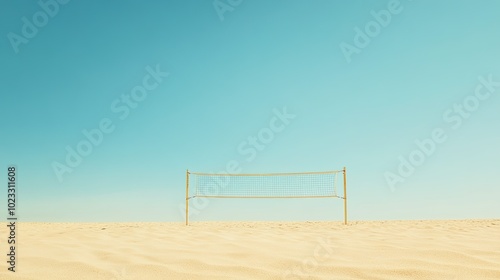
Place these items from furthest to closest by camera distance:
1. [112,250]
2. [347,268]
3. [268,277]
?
[112,250] → [347,268] → [268,277]

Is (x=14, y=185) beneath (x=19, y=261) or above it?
above

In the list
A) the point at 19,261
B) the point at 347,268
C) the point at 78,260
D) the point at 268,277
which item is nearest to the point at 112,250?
the point at 78,260

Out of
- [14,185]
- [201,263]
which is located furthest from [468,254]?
[14,185]

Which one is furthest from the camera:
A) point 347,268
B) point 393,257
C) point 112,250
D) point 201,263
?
point 112,250

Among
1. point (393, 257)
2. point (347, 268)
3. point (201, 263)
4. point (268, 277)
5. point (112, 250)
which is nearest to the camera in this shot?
point (268, 277)

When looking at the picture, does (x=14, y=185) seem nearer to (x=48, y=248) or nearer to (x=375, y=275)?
(x=48, y=248)

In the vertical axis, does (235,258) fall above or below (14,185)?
below

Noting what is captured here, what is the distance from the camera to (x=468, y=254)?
2.81m

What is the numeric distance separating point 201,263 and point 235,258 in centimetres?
34

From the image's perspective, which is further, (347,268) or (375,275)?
(347,268)

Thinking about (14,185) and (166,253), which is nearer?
(166,253)

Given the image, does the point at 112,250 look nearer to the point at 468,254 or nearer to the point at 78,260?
the point at 78,260

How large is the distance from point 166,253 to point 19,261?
1106 millimetres

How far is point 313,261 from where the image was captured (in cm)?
262
